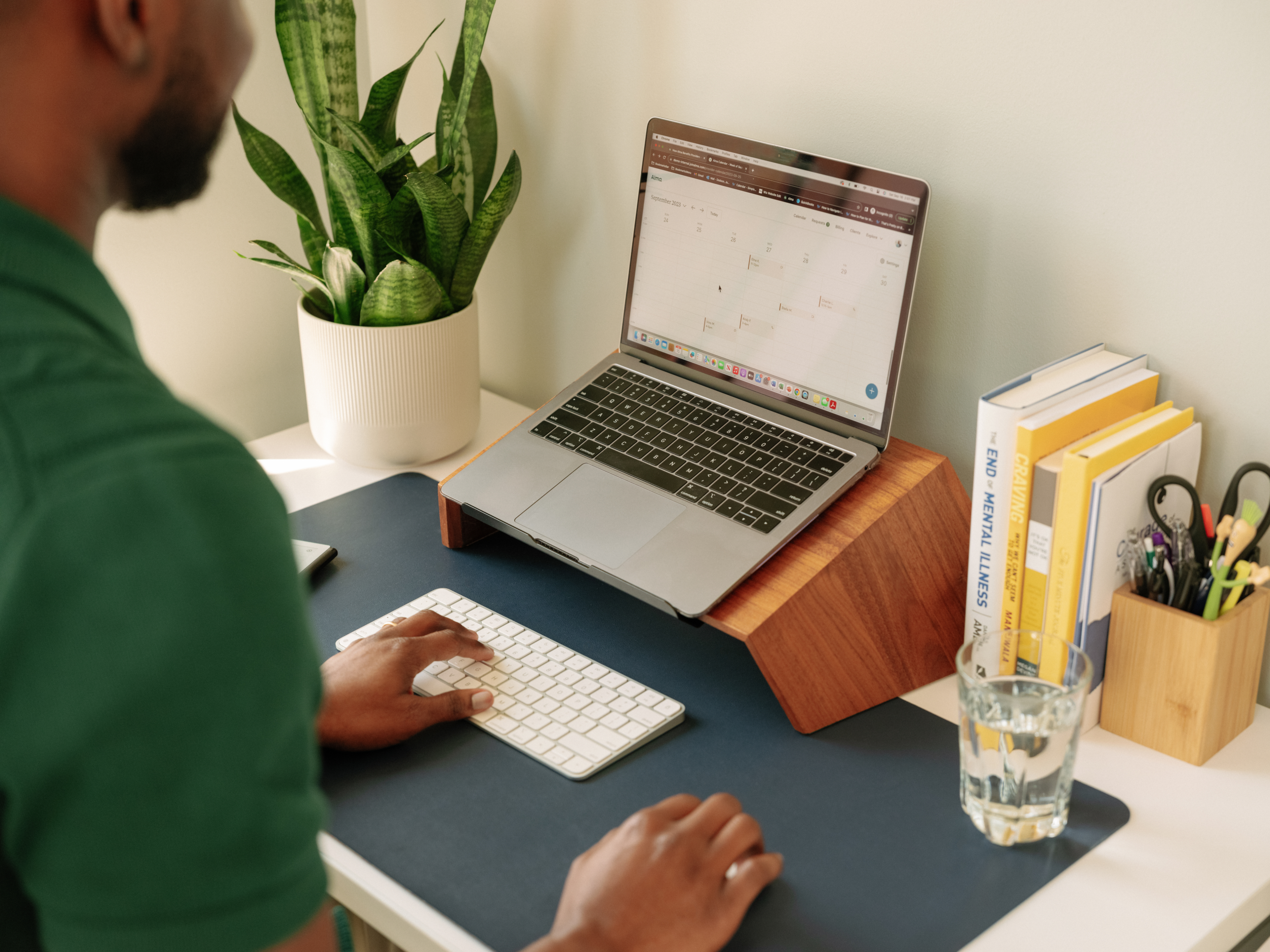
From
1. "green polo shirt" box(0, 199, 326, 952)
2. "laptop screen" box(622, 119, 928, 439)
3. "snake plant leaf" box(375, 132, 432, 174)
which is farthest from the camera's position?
"snake plant leaf" box(375, 132, 432, 174)

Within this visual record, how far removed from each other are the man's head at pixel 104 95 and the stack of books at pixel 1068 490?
632 millimetres

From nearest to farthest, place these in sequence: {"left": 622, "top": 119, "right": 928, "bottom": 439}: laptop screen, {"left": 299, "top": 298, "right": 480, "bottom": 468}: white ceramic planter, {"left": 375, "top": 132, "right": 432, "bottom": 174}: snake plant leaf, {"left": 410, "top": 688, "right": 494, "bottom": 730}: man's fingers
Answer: {"left": 410, "top": 688, "right": 494, "bottom": 730}: man's fingers → {"left": 622, "top": 119, "right": 928, "bottom": 439}: laptop screen → {"left": 375, "top": 132, "right": 432, "bottom": 174}: snake plant leaf → {"left": 299, "top": 298, "right": 480, "bottom": 468}: white ceramic planter

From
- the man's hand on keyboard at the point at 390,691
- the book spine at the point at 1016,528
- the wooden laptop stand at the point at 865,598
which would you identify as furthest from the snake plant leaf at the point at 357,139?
the book spine at the point at 1016,528

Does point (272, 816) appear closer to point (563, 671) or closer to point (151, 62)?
point (151, 62)

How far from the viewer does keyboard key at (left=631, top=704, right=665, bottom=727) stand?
966 mm

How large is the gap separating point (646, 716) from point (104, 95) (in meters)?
0.63

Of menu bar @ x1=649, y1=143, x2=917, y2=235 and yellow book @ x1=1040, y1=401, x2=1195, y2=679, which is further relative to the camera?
menu bar @ x1=649, y1=143, x2=917, y2=235

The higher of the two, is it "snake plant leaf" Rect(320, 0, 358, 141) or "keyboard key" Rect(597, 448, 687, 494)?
"snake plant leaf" Rect(320, 0, 358, 141)

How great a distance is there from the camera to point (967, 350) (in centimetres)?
114

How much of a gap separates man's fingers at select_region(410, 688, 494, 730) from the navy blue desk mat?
0.02 metres

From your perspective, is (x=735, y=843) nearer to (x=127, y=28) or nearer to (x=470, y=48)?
(x=127, y=28)

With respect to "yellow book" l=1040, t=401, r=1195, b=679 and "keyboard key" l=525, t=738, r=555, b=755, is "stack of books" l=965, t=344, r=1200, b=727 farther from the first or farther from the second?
"keyboard key" l=525, t=738, r=555, b=755

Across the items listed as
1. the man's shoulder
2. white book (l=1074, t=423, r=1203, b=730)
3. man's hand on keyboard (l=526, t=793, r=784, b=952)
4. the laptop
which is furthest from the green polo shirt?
white book (l=1074, t=423, r=1203, b=730)

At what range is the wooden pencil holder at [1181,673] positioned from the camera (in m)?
0.90
